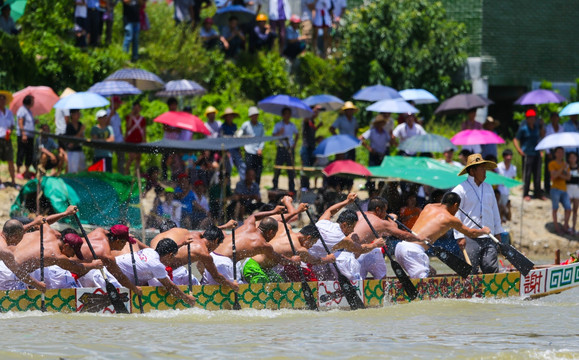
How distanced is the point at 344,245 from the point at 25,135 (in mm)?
6529

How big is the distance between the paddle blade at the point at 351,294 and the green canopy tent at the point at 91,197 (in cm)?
496

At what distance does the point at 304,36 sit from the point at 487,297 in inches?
478

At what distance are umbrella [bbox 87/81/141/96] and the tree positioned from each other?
24.0 ft

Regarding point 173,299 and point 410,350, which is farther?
point 173,299

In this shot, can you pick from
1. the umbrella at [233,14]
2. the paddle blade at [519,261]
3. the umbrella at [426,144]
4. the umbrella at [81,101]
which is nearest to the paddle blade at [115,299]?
the paddle blade at [519,261]

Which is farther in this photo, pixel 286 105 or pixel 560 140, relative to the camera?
pixel 286 105

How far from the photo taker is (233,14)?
22656 millimetres

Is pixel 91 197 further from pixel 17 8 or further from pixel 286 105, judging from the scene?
pixel 17 8

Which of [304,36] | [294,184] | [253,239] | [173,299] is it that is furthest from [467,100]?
[173,299]

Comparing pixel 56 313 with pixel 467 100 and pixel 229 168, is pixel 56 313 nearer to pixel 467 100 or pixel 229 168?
pixel 229 168

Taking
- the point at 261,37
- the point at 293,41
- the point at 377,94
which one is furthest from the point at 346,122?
the point at 293,41

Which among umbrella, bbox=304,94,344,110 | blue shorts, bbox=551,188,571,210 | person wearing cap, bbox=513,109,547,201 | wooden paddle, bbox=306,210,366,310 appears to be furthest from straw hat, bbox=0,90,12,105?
blue shorts, bbox=551,188,571,210

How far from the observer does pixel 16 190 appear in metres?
17.9

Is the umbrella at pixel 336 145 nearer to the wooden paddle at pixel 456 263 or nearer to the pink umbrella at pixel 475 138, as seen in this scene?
the pink umbrella at pixel 475 138
